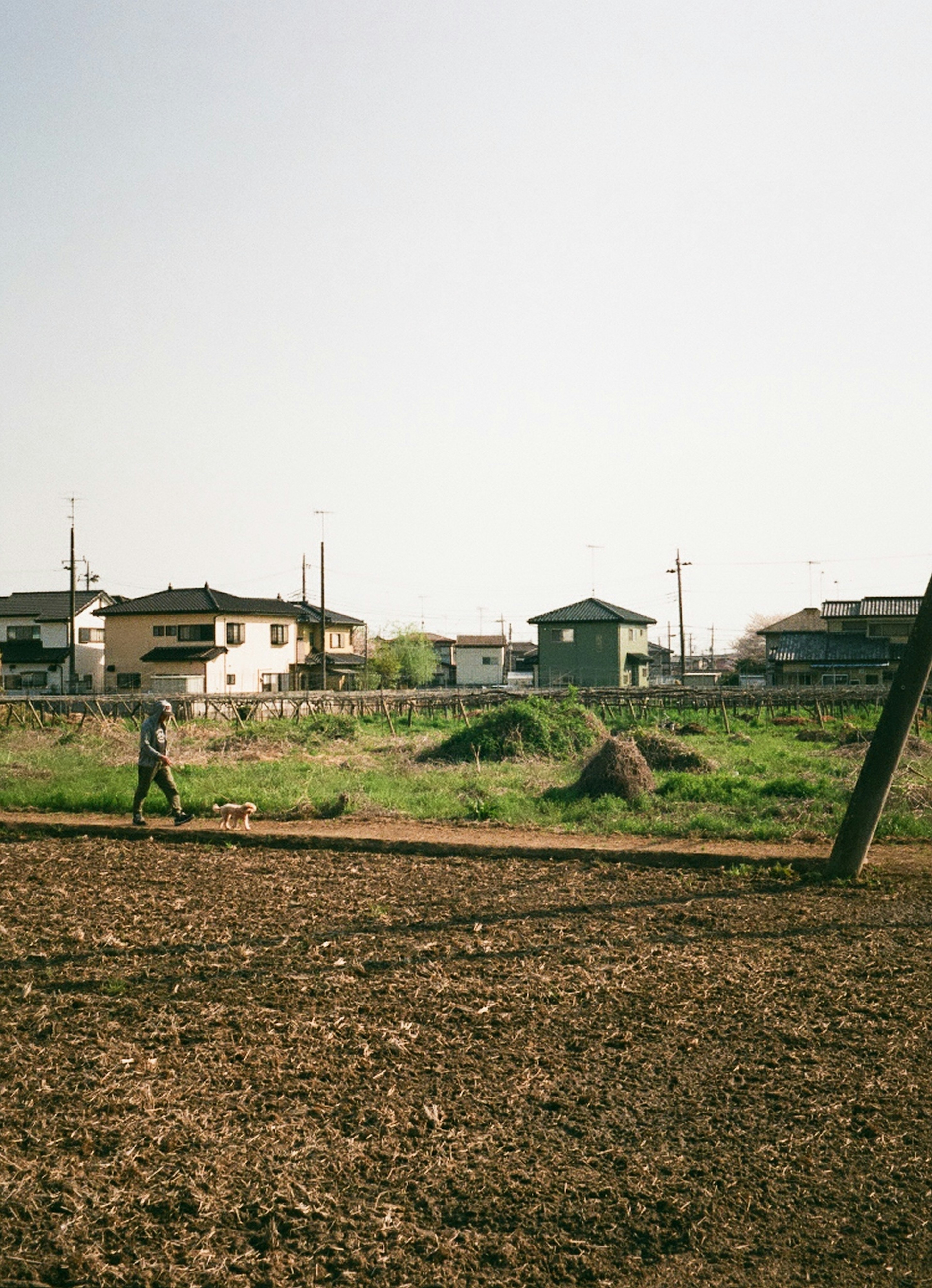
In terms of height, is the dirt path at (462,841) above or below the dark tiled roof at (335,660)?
below

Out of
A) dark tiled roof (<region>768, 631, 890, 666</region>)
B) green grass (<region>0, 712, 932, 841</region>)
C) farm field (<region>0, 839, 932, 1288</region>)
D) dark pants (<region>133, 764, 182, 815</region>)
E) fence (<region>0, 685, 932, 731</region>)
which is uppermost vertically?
dark tiled roof (<region>768, 631, 890, 666</region>)

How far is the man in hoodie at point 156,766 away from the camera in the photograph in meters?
12.5

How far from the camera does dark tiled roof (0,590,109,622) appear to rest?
174ft

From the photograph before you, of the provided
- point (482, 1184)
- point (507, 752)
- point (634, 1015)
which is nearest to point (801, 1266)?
point (482, 1184)

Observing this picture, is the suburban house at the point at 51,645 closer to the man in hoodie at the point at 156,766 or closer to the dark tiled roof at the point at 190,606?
the dark tiled roof at the point at 190,606

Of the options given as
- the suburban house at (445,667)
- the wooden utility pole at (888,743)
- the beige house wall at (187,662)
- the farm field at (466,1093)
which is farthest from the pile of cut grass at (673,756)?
the suburban house at (445,667)

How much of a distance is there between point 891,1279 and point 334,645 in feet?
195

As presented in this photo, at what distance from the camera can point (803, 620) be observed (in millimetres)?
60469

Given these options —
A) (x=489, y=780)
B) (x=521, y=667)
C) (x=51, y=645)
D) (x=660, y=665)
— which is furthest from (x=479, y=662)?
(x=489, y=780)

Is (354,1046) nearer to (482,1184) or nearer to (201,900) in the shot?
(482,1184)

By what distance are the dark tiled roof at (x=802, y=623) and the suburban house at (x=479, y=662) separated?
65.1 ft

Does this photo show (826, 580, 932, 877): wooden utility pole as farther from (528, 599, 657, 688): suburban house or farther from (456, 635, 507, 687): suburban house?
(456, 635, 507, 687): suburban house

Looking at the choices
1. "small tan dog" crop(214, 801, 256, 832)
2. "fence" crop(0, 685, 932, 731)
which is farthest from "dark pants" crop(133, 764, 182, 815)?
"fence" crop(0, 685, 932, 731)

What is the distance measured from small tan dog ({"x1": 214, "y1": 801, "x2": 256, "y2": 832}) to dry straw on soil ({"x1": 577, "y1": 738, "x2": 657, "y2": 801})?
16.6 ft
